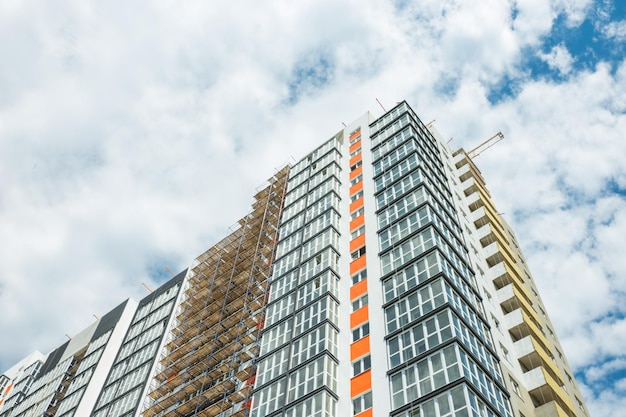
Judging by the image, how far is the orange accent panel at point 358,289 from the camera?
1660 inches

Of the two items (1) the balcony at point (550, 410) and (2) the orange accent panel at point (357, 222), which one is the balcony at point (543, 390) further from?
(2) the orange accent panel at point (357, 222)

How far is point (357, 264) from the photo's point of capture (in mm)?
45062

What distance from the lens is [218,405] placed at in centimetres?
4472

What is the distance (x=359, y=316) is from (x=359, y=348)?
9.98 ft

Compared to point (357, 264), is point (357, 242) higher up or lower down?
higher up

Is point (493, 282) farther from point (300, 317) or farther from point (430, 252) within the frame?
point (300, 317)

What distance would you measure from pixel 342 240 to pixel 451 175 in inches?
710

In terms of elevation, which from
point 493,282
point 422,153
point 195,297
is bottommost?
point 493,282

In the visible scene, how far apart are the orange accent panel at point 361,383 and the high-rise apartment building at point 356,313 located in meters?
0.14

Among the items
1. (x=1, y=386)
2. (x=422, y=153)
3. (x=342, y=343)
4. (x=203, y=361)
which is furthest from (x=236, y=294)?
(x=1, y=386)

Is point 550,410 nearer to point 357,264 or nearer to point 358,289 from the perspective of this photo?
point 358,289

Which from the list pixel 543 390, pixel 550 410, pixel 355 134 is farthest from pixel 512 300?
pixel 355 134

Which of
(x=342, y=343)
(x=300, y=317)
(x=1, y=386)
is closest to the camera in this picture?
(x=342, y=343)

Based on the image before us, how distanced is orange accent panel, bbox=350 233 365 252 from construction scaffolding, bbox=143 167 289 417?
9393 mm
